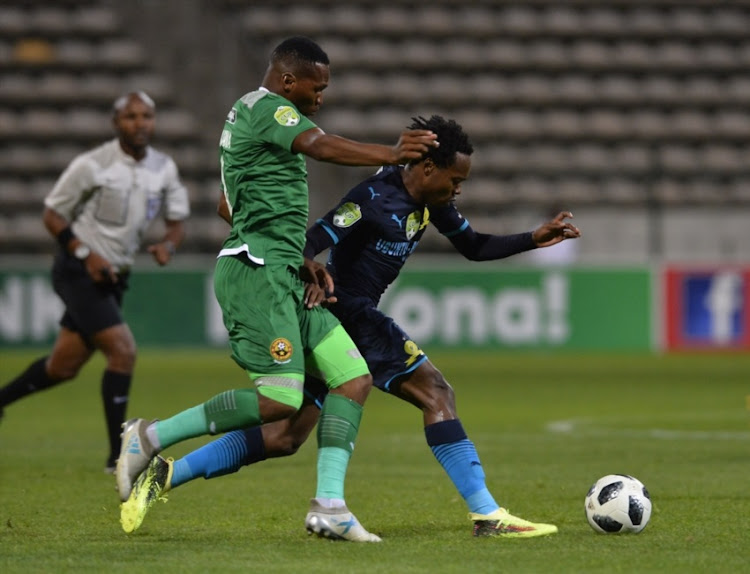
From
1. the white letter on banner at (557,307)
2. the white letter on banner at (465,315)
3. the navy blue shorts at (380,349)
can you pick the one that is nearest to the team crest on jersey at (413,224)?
the navy blue shorts at (380,349)

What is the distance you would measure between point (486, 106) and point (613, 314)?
6.09m

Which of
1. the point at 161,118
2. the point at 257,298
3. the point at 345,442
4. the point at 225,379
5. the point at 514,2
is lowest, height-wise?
the point at 225,379

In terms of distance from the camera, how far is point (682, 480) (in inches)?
297

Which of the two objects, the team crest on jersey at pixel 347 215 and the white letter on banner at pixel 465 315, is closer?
the team crest on jersey at pixel 347 215

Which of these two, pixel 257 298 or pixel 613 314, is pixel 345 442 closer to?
pixel 257 298

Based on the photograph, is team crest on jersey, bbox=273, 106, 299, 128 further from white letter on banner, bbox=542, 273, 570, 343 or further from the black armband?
white letter on banner, bbox=542, 273, 570, 343

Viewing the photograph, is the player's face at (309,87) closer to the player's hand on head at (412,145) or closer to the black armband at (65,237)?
the player's hand on head at (412,145)

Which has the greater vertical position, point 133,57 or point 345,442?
point 133,57

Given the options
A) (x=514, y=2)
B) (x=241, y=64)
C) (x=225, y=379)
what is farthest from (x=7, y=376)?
(x=514, y=2)

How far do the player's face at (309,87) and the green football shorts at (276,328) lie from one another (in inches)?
26.1

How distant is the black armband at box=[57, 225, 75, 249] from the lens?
8.33 m

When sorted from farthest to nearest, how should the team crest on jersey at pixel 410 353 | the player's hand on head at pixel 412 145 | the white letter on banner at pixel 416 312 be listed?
1. the white letter on banner at pixel 416 312
2. the team crest on jersey at pixel 410 353
3. the player's hand on head at pixel 412 145

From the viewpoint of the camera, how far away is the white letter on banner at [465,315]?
754 inches

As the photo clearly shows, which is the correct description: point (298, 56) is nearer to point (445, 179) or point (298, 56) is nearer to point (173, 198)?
point (445, 179)
